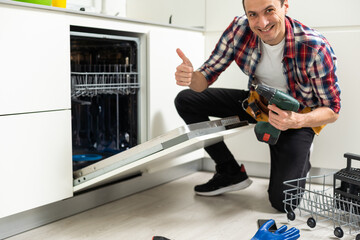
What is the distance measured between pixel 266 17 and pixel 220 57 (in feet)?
1.26

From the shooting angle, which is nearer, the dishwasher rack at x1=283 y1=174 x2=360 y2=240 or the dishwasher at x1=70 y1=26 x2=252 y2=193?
the dishwasher rack at x1=283 y1=174 x2=360 y2=240

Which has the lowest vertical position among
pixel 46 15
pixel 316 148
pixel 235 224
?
pixel 235 224

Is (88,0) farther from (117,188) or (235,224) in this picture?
(235,224)

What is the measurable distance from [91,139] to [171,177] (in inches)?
19.8

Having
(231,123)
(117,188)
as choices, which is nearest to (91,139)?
(117,188)

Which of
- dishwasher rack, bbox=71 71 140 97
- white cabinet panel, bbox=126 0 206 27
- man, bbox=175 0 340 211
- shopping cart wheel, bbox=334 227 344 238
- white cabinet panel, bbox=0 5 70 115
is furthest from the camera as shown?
white cabinet panel, bbox=126 0 206 27

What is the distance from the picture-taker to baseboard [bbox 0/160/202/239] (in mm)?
1693

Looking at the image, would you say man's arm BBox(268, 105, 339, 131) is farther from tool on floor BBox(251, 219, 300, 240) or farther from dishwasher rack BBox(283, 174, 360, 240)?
tool on floor BBox(251, 219, 300, 240)

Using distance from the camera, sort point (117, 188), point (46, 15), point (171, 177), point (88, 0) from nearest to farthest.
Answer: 1. point (46, 15)
2. point (117, 188)
3. point (171, 177)
4. point (88, 0)

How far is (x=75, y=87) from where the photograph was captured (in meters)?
1.90

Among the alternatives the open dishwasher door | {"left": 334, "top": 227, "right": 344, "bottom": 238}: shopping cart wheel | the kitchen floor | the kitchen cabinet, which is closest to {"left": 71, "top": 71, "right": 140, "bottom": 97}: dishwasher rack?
the kitchen cabinet

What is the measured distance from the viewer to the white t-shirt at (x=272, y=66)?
1897 mm

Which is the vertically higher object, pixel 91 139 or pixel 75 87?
pixel 75 87

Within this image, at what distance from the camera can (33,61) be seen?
63.7 inches
